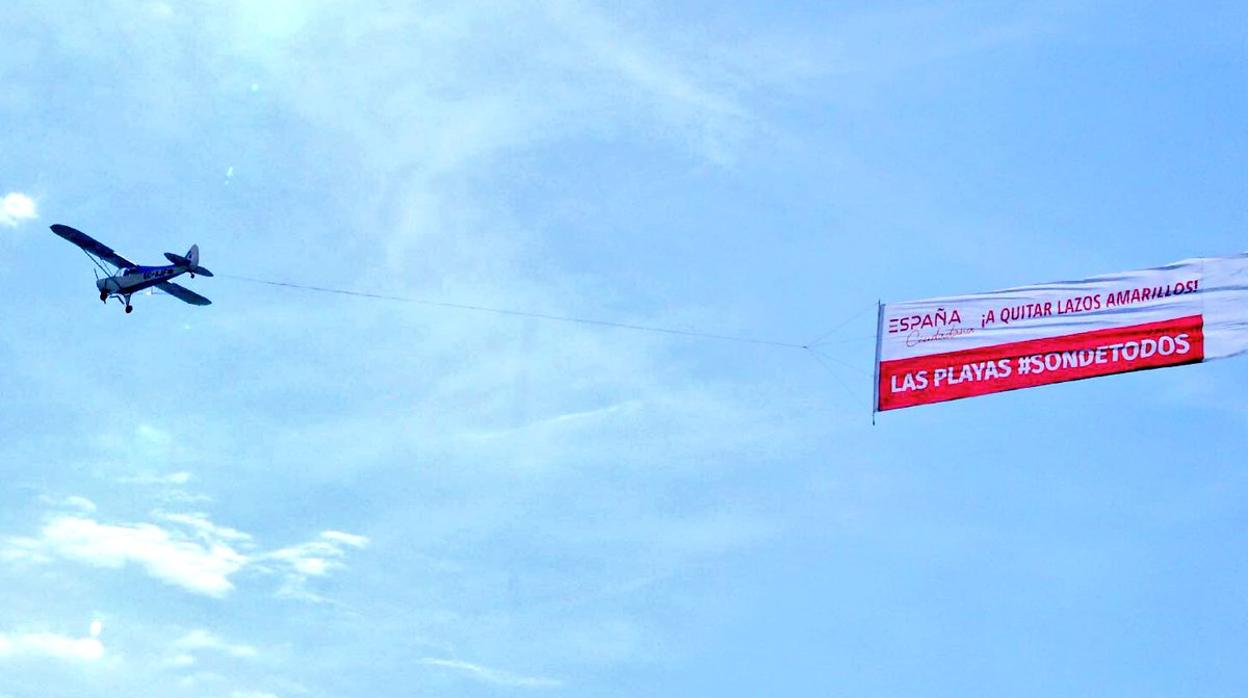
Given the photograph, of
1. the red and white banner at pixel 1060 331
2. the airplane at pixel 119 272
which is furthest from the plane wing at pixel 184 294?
the red and white banner at pixel 1060 331

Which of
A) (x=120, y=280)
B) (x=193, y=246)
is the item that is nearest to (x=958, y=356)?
(x=193, y=246)

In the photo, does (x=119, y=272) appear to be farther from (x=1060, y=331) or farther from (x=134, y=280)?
(x=1060, y=331)

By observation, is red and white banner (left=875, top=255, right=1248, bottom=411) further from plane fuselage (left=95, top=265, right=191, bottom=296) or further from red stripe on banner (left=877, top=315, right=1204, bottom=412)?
plane fuselage (left=95, top=265, right=191, bottom=296)

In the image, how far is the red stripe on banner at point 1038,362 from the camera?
45.2 metres

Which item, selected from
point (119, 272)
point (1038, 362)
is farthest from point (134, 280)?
point (1038, 362)

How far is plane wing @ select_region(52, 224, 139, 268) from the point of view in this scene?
250ft

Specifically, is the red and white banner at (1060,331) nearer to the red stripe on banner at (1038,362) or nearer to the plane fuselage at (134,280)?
the red stripe on banner at (1038,362)

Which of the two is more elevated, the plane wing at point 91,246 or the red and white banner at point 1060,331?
the plane wing at point 91,246

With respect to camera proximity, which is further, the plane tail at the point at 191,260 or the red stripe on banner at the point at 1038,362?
the plane tail at the point at 191,260

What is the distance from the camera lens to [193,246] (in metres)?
72.8

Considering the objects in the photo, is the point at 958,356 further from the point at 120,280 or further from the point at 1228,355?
the point at 120,280

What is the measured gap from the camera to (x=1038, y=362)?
4688 cm

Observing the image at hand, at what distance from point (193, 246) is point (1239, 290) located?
52597 mm

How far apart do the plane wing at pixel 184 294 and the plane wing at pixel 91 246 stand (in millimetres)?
3186
